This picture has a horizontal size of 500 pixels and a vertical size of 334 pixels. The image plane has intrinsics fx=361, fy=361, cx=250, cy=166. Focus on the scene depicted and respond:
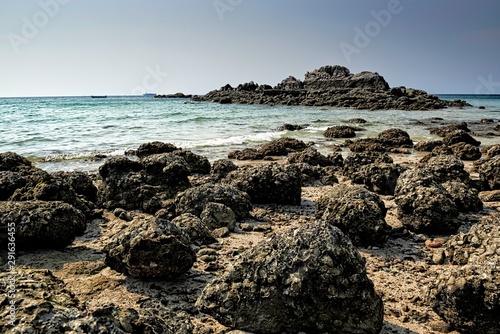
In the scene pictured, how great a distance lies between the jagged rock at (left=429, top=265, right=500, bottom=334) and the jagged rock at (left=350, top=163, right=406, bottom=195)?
4.70 meters

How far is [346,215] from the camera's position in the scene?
17.3 ft

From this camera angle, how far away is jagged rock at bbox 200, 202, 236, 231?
5.86m

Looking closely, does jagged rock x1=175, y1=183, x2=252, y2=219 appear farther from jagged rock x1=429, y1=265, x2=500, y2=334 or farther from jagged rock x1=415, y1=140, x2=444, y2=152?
jagged rock x1=415, y1=140, x2=444, y2=152

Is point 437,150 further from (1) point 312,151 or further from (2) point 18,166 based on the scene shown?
(2) point 18,166

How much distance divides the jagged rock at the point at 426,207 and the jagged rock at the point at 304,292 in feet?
9.28

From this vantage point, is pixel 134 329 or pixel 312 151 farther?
pixel 312 151

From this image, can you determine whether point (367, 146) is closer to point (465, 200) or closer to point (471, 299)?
point (465, 200)

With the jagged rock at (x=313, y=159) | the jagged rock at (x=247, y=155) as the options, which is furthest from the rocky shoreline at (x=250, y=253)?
the jagged rock at (x=247, y=155)

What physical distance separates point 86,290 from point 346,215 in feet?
11.6

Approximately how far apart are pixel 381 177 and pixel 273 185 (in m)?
2.60

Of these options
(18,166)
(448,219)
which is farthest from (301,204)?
(18,166)

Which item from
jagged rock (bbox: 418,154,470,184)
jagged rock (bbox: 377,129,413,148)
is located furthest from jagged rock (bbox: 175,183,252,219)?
jagged rock (bbox: 377,129,413,148)

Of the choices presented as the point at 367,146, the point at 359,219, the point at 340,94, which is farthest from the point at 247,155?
the point at 340,94

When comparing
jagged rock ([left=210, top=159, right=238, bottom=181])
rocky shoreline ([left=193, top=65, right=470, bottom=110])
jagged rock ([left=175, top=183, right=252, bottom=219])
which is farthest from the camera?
rocky shoreline ([left=193, top=65, right=470, bottom=110])
